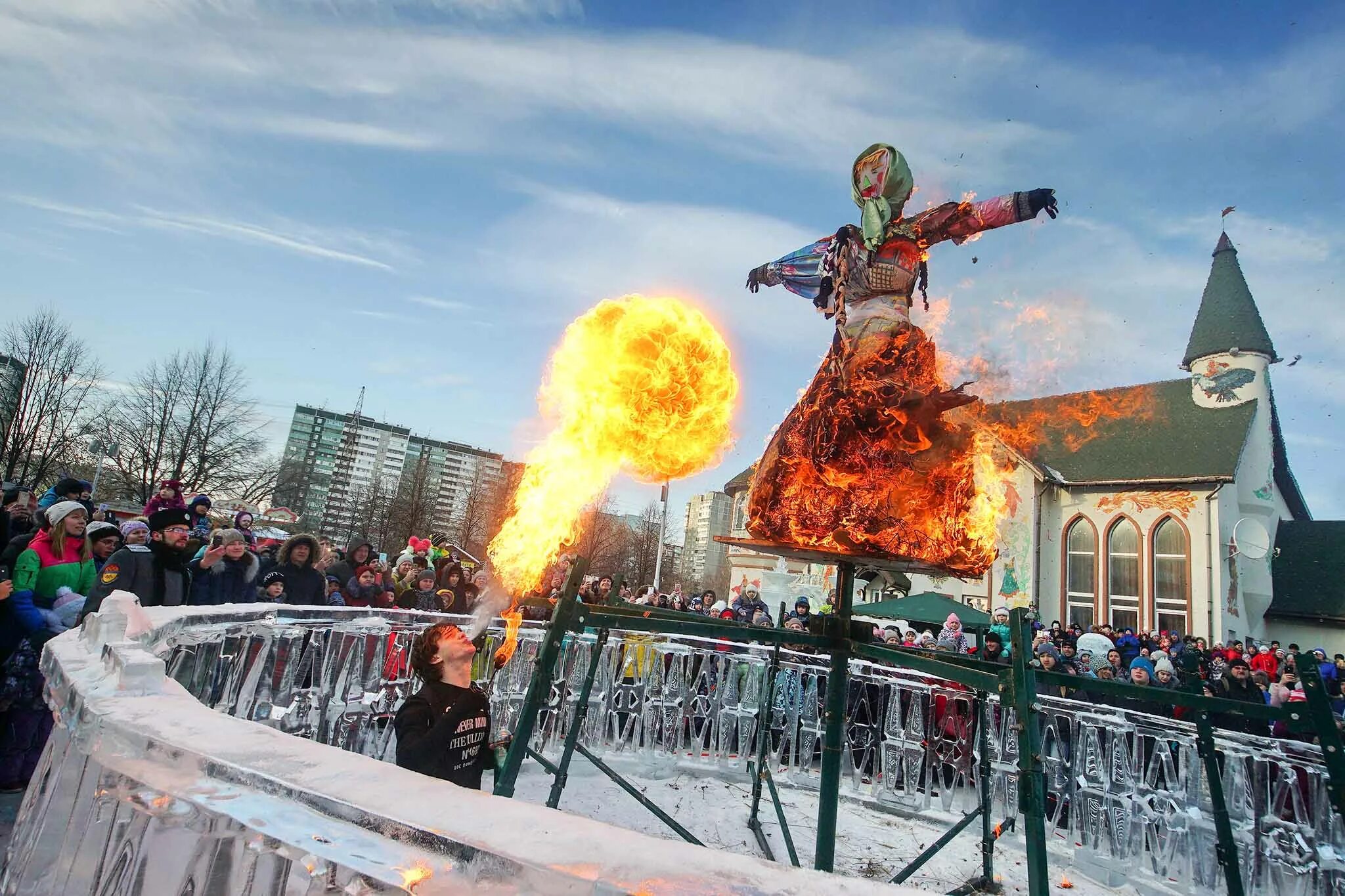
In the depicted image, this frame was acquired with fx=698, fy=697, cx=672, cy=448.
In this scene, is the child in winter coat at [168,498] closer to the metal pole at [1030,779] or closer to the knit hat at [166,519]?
the knit hat at [166,519]

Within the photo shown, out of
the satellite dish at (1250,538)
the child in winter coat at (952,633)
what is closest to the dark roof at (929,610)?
the child in winter coat at (952,633)

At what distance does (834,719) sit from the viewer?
12.7 ft

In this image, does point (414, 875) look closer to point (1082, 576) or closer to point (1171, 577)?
point (1171, 577)

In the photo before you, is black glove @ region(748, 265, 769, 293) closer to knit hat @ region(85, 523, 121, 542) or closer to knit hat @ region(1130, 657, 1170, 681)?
knit hat @ region(85, 523, 121, 542)

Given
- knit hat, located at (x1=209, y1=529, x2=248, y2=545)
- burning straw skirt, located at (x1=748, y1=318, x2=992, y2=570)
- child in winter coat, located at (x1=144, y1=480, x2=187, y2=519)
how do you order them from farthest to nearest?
child in winter coat, located at (x1=144, y1=480, x2=187, y2=519) < knit hat, located at (x1=209, y1=529, x2=248, y2=545) < burning straw skirt, located at (x1=748, y1=318, x2=992, y2=570)

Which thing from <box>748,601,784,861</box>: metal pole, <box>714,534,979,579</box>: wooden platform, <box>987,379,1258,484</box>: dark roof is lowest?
<box>748,601,784,861</box>: metal pole

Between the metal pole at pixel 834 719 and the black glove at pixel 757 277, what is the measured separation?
8.14 ft

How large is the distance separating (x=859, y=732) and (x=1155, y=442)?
940 inches

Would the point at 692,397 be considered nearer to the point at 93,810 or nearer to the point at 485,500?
the point at 93,810

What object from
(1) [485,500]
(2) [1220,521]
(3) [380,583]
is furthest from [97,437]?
(2) [1220,521]

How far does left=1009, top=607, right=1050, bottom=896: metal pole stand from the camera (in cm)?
280

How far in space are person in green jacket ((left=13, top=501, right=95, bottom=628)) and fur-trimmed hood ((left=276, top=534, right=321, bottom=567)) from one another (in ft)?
4.80

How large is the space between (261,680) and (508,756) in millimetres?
1728

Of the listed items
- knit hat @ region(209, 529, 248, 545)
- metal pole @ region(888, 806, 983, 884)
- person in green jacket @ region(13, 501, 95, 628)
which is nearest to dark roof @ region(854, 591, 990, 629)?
metal pole @ region(888, 806, 983, 884)
